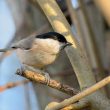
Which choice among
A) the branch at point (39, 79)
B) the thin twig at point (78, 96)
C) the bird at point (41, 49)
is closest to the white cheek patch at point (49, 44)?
the bird at point (41, 49)

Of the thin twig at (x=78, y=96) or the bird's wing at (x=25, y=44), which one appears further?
the bird's wing at (x=25, y=44)

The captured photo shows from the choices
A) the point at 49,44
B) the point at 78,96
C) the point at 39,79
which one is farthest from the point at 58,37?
the point at 78,96

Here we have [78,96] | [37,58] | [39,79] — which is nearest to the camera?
[78,96]

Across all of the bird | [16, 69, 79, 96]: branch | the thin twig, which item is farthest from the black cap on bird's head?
the thin twig

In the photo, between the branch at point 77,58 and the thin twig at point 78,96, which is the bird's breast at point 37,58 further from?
the thin twig at point 78,96

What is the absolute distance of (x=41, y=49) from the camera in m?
0.96

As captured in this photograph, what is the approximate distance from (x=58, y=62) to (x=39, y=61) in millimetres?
795

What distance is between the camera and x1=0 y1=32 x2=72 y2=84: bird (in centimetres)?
93

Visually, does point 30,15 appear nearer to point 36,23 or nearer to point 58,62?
point 36,23

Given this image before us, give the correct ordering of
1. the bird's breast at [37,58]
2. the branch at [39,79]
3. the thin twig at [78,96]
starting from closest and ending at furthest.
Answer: the thin twig at [78,96] → the branch at [39,79] → the bird's breast at [37,58]

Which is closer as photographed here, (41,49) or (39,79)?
(39,79)

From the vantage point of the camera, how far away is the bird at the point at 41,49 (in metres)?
0.93

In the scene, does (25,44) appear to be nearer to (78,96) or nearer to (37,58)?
(37,58)

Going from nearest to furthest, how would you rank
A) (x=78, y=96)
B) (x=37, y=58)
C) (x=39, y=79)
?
(x=78, y=96) → (x=39, y=79) → (x=37, y=58)
